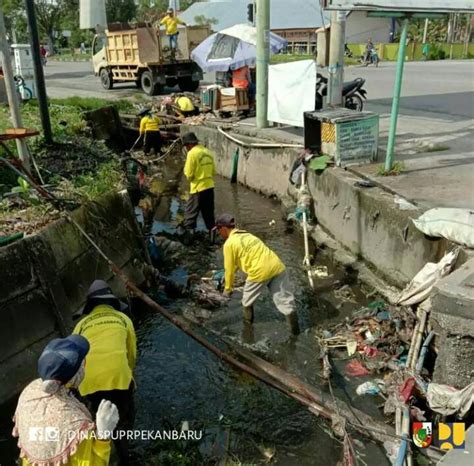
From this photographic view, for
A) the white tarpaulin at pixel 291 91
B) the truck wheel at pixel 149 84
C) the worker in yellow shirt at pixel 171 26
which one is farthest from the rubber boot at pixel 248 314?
the worker in yellow shirt at pixel 171 26

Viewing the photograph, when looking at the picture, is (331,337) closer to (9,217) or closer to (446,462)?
(446,462)

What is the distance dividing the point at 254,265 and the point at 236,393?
144 centimetres

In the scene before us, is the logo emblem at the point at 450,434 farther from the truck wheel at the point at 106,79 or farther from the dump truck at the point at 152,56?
the truck wheel at the point at 106,79

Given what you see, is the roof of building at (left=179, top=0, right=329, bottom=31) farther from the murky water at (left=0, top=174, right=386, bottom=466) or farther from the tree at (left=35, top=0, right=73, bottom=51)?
the murky water at (left=0, top=174, right=386, bottom=466)

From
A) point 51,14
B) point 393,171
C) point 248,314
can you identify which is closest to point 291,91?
point 393,171

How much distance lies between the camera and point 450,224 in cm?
589

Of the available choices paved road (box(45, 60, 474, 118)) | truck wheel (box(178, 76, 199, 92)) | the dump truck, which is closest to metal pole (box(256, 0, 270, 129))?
paved road (box(45, 60, 474, 118))

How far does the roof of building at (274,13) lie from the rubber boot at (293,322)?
39757mm

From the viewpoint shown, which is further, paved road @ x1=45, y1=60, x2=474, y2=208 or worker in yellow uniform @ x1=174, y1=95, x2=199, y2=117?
worker in yellow uniform @ x1=174, y1=95, x2=199, y2=117

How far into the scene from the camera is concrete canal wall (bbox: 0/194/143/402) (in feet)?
17.2

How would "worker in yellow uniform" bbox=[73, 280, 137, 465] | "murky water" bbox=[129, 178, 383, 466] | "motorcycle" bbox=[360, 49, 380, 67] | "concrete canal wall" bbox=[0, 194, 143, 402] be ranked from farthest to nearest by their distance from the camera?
"motorcycle" bbox=[360, 49, 380, 67] → "concrete canal wall" bbox=[0, 194, 143, 402] → "murky water" bbox=[129, 178, 383, 466] → "worker in yellow uniform" bbox=[73, 280, 137, 465]

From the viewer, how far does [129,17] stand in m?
57.9

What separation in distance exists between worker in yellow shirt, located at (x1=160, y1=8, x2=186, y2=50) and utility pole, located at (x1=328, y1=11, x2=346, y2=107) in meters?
9.92

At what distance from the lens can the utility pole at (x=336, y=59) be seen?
10.7 metres
